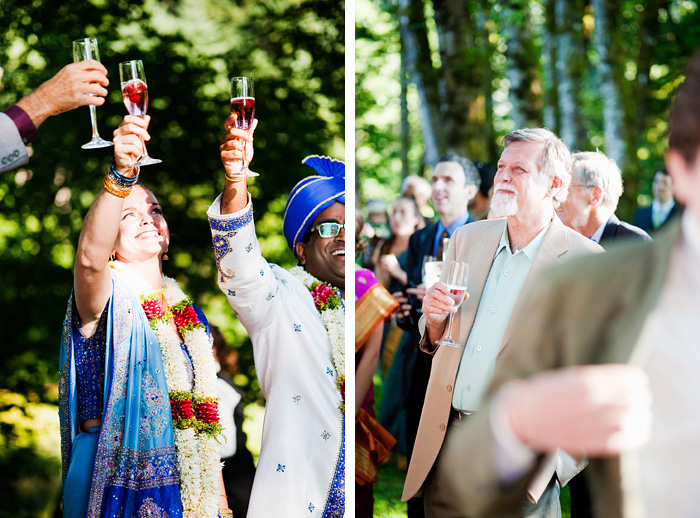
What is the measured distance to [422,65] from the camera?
9586 millimetres

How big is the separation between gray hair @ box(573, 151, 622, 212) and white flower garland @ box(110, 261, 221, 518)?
6.79 feet

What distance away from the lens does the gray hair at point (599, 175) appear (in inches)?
153

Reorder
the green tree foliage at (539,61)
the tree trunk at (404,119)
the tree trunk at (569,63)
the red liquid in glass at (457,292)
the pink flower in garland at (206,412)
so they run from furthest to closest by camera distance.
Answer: the tree trunk at (404,119), the tree trunk at (569,63), the green tree foliage at (539,61), the pink flower in garland at (206,412), the red liquid in glass at (457,292)

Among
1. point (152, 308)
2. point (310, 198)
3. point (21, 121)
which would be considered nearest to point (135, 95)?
point (21, 121)

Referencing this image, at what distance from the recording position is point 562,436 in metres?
→ 1.39

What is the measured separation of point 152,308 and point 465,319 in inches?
52.3

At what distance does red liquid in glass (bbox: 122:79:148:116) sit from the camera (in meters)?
2.98

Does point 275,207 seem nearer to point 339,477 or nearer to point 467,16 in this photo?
point 339,477

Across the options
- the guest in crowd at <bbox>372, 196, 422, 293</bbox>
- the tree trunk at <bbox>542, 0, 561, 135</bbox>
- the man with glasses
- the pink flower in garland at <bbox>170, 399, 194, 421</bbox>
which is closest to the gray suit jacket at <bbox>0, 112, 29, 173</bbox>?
the pink flower in garland at <bbox>170, 399, 194, 421</bbox>

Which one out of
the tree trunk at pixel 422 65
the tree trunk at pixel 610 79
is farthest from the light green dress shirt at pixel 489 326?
the tree trunk at pixel 422 65

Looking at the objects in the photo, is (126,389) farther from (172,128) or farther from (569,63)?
(569,63)

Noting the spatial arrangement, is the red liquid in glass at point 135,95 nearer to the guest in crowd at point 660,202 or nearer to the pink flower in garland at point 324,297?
the pink flower in garland at point 324,297

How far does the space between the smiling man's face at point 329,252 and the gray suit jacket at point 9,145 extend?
4.46 ft

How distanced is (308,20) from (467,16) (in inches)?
190
